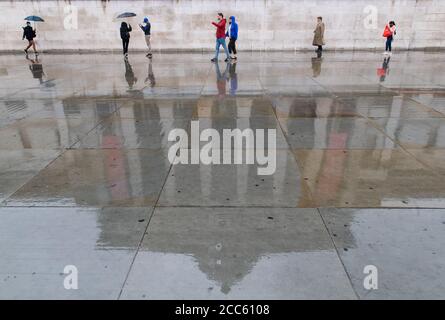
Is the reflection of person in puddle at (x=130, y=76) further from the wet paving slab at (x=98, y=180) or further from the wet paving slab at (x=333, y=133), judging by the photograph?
the wet paving slab at (x=333, y=133)

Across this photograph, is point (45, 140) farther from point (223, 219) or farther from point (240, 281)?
point (240, 281)

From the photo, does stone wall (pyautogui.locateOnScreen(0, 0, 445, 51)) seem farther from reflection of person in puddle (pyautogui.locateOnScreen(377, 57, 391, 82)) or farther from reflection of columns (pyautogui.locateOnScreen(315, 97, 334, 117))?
reflection of columns (pyautogui.locateOnScreen(315, 97, 334, 117))

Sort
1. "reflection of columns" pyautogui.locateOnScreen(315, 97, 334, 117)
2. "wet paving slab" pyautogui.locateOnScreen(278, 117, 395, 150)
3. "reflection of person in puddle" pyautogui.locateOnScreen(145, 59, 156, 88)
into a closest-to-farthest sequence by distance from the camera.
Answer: "wet paving slab" pyautogui.locateOnScreen(278, 117, 395, 150) → "reflection of columns" pyautogui.locateOnScreen(315, 97, 334, 117) → "reflection of person in puddle" pyautogui.locateOnScreen(145, 59, 156, 88)

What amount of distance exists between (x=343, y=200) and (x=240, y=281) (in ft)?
6.24

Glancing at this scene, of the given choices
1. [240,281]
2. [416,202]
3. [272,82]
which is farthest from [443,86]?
[240,281]

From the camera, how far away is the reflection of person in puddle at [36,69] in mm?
13023

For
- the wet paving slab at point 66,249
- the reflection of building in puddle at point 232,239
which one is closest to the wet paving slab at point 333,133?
the reflection of building in puddle at point 232,239

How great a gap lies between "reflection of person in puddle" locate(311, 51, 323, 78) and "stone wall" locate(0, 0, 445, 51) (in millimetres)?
2549

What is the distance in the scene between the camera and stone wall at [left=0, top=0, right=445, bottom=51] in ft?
66.2

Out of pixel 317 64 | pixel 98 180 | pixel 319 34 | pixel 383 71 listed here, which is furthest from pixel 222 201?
pixel 319 34

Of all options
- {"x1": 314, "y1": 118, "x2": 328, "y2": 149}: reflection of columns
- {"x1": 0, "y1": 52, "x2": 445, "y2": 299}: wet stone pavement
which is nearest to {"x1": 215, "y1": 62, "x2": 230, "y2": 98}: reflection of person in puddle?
{"x1": 0, "y1": 52, "x2": 445, "y2": 299}: wet stone pavement

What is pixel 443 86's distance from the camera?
10.8 m

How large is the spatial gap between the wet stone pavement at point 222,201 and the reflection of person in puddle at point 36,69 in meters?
4.00

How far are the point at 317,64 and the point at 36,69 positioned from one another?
11808 millimetres
